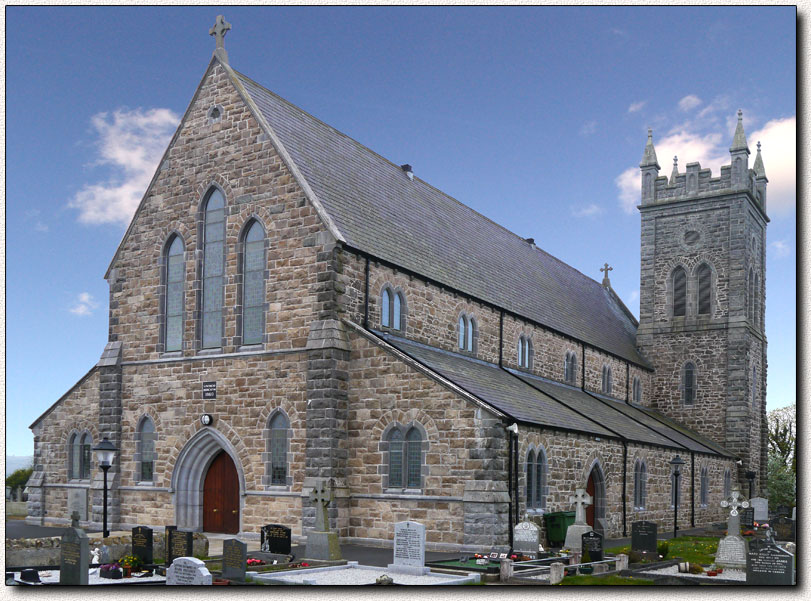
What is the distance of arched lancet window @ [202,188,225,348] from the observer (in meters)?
31.5

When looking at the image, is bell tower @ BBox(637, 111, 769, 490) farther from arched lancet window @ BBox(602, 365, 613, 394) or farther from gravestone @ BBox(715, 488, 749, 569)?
gravestone @ BBox(715, 488, 749, 569)

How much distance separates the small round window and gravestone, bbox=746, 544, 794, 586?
3666 cm

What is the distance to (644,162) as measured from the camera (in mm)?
58125

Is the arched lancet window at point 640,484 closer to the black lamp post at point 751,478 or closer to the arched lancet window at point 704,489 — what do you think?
the arched lancet window at point 704,489

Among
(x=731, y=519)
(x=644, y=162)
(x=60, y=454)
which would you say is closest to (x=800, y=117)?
(x=731, y=519)

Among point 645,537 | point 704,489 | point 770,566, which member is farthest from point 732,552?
point 704,489

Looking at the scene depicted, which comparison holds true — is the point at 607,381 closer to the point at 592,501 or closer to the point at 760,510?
the point at 760,510

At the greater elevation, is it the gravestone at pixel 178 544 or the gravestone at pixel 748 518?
the gravestone at pixel 178 544

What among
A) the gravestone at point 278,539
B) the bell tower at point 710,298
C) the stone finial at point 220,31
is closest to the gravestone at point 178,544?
the gravestone at point 278,539

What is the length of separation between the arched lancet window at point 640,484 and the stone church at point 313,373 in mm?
160

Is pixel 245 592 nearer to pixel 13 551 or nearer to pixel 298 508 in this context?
pixel 13 551

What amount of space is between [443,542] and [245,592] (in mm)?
8228

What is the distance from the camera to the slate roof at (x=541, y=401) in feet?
97.5

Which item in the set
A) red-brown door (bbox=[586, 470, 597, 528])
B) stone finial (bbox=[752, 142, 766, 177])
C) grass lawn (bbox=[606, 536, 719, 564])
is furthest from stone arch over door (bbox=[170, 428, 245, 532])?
stone finial (bbox=[752, 142, 766, 177])
